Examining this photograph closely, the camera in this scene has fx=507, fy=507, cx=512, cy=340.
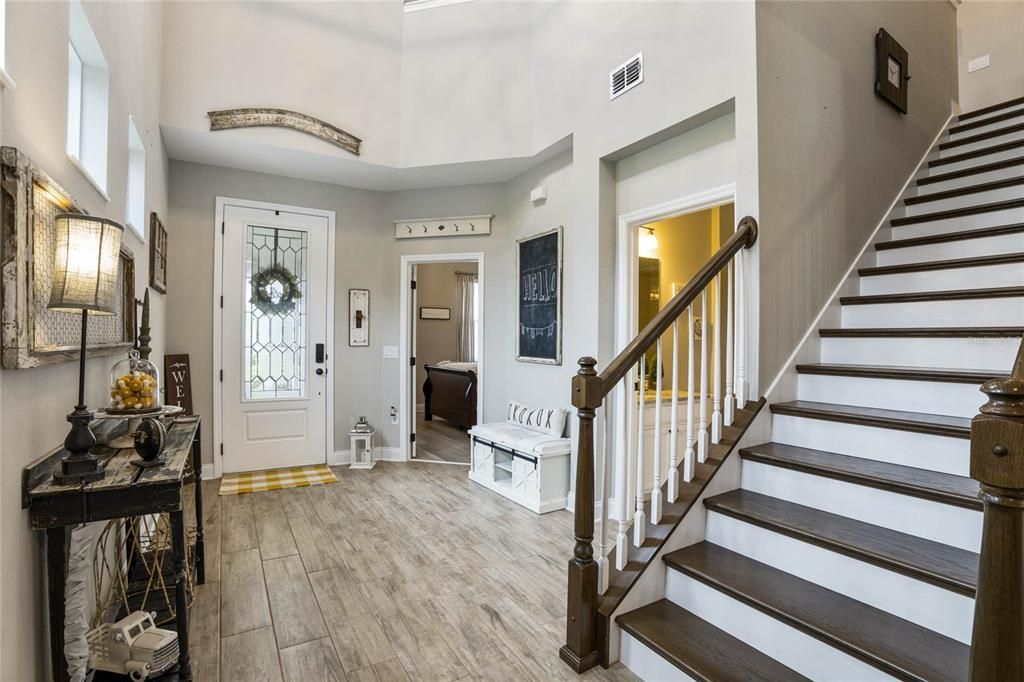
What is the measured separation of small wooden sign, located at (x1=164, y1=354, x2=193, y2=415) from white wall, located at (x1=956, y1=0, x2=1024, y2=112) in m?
7.93

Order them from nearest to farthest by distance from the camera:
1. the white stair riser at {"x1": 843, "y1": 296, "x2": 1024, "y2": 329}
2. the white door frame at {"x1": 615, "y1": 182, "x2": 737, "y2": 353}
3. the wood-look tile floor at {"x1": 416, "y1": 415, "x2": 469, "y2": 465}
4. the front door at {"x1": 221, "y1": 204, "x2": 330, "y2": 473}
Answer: the white stair riser at {"x1": 843, "y1": 296, "x2": 1024, "y2": 329}, the white door frame at {"x1": 615, "y1": 182, "x2": 737, "y2": 353}, the front door at {"x1": 221, "y1": 204, "x2": 330, "y2": 473}, the wood-look tile floor at {"x1": 416, "y1": 415, "x2": 469, "y2": 465}

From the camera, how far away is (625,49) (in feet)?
11.1

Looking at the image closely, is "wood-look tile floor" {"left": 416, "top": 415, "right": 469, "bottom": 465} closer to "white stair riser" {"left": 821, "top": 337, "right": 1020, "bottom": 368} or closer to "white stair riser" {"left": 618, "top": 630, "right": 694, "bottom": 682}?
"white stair riser" {"left": 618, "top": 630, "right": 694, "bottom": 682}

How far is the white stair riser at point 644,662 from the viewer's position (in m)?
1.80

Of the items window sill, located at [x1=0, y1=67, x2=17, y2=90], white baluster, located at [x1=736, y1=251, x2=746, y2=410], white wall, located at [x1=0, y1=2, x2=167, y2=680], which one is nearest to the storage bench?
white baluster, located at [x1=736, y1=251, x2=746, y2=410]

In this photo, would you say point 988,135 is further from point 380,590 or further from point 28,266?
point 28,266

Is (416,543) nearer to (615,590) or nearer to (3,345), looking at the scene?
(615,590)

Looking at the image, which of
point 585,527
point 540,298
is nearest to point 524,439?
point 540,298

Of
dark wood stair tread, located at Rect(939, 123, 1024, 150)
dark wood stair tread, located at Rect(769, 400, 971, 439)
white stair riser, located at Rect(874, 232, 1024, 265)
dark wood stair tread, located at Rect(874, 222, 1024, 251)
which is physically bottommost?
dark wood stair tread, located at Rect(769, 400, 971, 439)

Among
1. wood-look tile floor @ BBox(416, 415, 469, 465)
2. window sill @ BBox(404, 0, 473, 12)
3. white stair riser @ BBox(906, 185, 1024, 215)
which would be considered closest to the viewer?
white stair riser @ BBox(906, 185, 1024, 215)

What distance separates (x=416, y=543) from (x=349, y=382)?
2.45 m

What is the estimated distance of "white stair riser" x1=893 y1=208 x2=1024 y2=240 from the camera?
2783 mm

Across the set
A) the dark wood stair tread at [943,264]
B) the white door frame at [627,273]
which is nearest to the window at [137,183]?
the white door frame at [627,273]

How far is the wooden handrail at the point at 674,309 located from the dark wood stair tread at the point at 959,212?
4.86 ft
